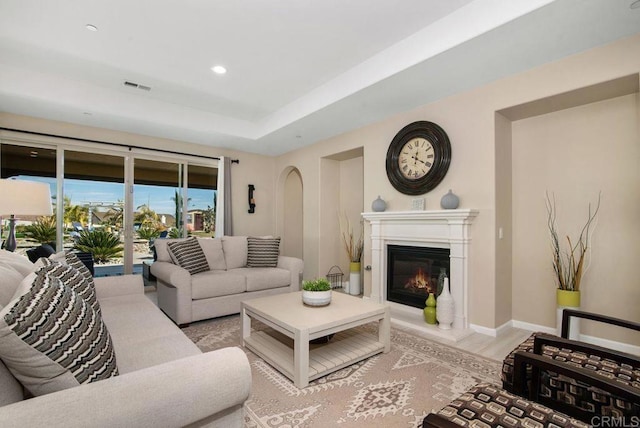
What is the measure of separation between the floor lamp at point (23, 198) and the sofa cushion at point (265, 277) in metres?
2.04

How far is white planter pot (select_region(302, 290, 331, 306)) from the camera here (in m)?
2.57

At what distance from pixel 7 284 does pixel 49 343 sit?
0.75m

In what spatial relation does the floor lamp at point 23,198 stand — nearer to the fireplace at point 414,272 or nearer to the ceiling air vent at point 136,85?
the ceiling air vent at point 136,85

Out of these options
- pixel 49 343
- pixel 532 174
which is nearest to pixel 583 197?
pixel 532 174

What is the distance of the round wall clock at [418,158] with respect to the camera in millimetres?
3430

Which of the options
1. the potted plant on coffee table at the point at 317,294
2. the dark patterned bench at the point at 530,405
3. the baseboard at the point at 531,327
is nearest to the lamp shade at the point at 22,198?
the potted plant on coffee table at the point at 317,294

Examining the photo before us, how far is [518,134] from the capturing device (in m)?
3.29

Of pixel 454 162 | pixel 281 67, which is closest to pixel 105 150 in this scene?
pixel 281 67

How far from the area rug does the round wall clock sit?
178cm

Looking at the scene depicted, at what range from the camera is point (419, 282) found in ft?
12.1

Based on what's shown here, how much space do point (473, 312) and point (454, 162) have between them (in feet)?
5.18

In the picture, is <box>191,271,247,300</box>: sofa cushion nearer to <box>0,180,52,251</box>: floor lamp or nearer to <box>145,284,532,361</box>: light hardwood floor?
<box>0,180,52,251</box>: floor lamp

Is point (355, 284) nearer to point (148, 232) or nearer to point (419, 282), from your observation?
point (419, 282)

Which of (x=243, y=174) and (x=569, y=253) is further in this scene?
(x=243, y=174)
